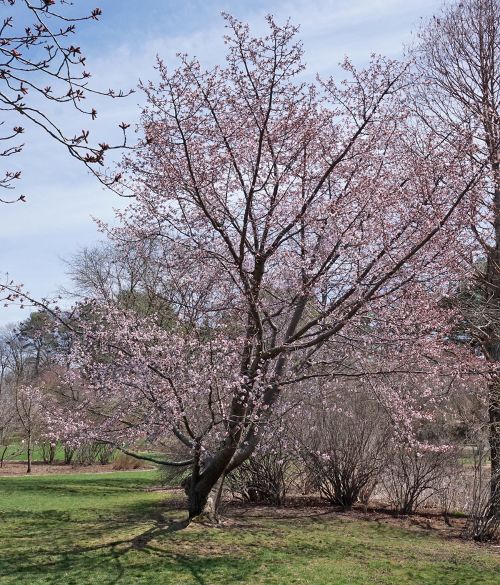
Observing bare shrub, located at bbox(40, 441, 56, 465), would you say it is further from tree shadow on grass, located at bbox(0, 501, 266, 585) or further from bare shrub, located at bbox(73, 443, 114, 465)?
tree shadow on grass, located at bbox(0, 501, 266, 585)

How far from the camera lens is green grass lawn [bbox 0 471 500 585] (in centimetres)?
655

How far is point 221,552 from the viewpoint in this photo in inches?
299

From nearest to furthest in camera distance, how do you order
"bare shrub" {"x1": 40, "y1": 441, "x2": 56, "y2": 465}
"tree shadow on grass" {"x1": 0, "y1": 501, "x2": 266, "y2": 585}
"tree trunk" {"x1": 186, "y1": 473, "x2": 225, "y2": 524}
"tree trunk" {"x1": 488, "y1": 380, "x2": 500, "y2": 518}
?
"tree shadow on grass" {"x1": 0, "y1": 501, "x2": 266, "y2": 585}
"tree trunk" {"x1": 186, "y1": 473, "x2": 225, "y2": 524}
"tree trunk" {"x1": 488, "y1": 380, "x2": 500, "y2": 518}
"bare shrub" {"x1": 40, "y1": 441, "x2": 56, "y2": 465}

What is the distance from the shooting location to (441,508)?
37.9 ft

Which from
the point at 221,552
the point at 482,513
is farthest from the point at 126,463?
the point at 221,552

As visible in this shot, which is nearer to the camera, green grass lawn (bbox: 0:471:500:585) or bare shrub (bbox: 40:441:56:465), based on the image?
green grass lawn (bbox: 0:471:500:585)

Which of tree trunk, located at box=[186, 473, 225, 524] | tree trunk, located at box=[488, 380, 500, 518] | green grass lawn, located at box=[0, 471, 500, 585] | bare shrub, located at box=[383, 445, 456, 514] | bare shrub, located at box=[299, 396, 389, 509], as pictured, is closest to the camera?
green grass lawn, located at box=[0, 471, 500, 585]

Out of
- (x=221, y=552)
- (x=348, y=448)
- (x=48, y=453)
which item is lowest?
(x=48, y=453)

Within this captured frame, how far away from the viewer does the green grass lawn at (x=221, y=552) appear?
655 cm

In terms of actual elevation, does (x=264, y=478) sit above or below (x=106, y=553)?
above

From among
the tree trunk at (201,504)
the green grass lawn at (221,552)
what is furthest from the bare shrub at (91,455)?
the tree trunk at (201,504)

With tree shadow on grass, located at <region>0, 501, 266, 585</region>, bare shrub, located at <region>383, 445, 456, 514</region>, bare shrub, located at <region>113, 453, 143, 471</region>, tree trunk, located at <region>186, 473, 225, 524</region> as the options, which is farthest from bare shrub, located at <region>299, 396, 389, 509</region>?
bare shrub, located at <region>113, 453, 143, 471</region>

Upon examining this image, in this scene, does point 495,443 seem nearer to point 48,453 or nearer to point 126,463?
point 126,463

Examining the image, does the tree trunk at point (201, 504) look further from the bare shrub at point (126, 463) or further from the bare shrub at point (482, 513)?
the bare shrub at point (126, 463)
